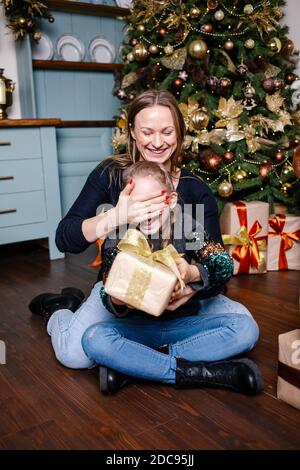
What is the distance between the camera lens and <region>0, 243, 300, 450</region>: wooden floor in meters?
1.00

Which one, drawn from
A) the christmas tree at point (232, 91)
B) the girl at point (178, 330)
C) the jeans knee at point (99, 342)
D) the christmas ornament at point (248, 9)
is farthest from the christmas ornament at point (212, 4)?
the jeans knee at point (99, 342)

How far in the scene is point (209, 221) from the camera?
135cm

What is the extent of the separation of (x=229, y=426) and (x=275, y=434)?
0.10 m

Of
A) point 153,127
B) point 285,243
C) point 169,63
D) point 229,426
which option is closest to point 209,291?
point 229,426

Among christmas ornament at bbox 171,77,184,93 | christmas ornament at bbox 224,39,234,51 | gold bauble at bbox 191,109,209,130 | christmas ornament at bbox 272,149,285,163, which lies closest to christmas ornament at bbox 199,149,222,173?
gold bauble at bbox 191,109,209,130

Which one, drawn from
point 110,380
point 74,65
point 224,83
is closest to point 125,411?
point 110,380

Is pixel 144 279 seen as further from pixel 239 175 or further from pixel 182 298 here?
pixel 239 175

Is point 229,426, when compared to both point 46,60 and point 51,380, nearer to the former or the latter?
point 51,380

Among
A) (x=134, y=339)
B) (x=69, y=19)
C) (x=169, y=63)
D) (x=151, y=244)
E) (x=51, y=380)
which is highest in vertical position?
(x=69, y=19)

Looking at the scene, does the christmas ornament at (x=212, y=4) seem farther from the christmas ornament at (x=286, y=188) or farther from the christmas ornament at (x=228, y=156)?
the christmas ornament at (x=286, y=188)

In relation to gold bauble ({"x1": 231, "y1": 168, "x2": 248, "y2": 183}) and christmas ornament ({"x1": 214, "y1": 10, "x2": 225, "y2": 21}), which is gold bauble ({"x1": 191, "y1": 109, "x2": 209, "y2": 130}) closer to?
gold bauble ({"x1": 231, "y1": 168, "x2": 248, "y2": 183})

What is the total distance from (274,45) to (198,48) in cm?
43

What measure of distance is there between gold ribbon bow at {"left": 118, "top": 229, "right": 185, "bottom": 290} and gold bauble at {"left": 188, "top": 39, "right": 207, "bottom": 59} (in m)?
1.54

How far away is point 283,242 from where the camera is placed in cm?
233
